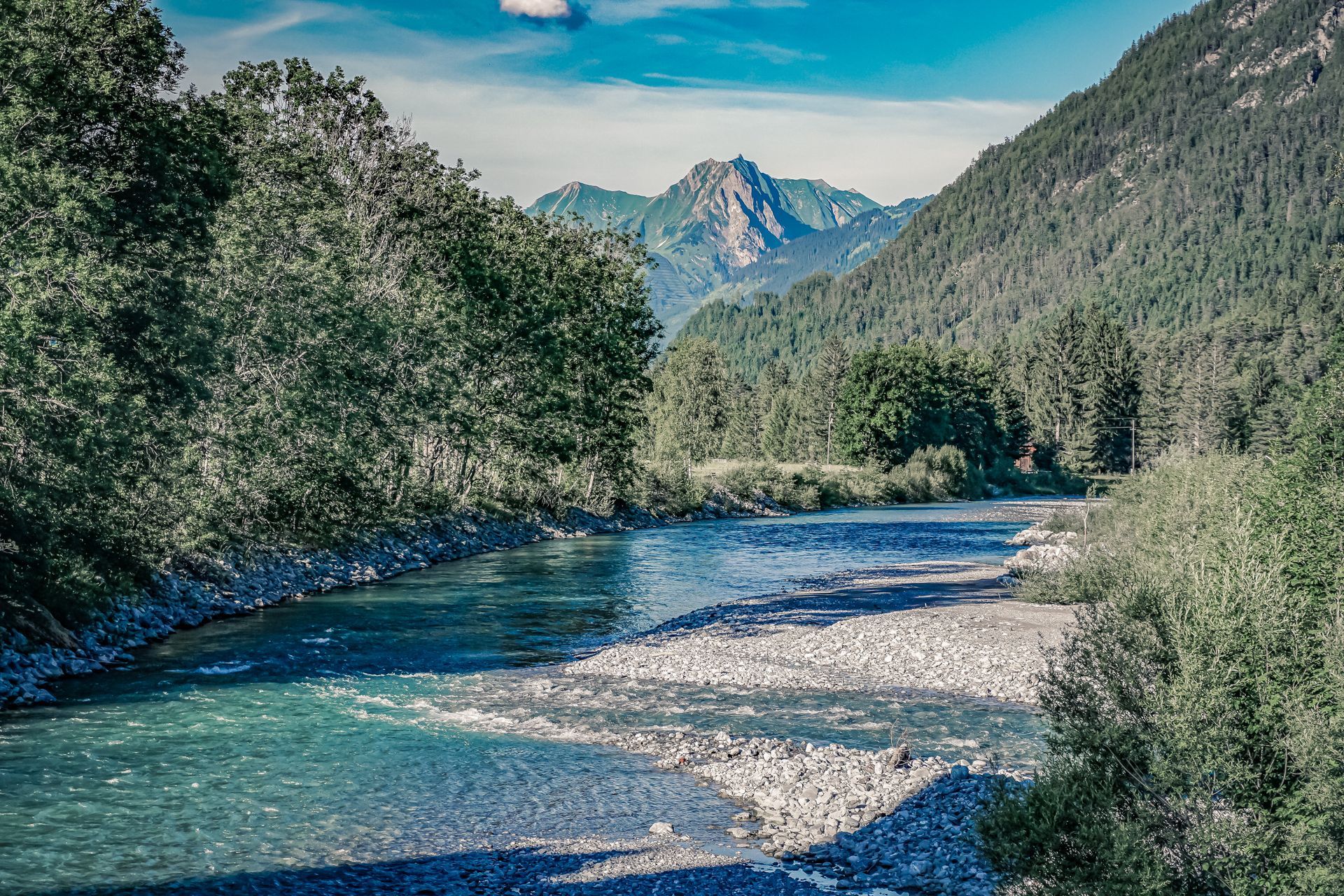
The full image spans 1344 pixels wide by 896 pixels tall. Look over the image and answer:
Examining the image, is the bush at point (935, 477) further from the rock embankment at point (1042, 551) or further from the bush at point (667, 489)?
the rock embankment at point (1042, 551)

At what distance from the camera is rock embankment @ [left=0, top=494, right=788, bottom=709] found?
22.0m

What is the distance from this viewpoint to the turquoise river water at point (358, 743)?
1363 cm

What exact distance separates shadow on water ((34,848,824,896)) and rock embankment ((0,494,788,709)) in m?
10.7

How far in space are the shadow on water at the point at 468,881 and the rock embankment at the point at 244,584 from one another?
1071 centimetres

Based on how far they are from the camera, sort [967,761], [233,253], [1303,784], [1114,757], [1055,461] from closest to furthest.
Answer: [1303,784] < [1114,757] < [967,761] < [233,253] < [1055,461]

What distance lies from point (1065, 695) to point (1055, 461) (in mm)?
142315

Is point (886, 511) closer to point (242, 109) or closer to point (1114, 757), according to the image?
point (242, 109)

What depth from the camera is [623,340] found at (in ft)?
221

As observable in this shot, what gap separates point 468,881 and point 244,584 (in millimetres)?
24376

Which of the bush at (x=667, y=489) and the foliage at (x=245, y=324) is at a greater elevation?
the foliage at (x=245, y=324)

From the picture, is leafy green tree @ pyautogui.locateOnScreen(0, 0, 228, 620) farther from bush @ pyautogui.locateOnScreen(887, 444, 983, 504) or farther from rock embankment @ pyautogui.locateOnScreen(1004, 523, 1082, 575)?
bush @ pyautogui.locateOnScreen(887, 444, 983, 504)

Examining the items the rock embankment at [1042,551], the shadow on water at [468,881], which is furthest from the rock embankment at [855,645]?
the shadow on water at [468,881]

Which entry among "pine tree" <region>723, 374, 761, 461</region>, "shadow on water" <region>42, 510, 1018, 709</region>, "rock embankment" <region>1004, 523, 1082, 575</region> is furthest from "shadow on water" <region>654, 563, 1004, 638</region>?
"pine tree" <region>723, 374, 761, 461</region>

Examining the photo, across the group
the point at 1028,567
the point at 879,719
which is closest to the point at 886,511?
the point at 1028,567
